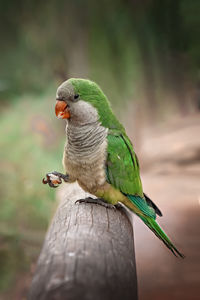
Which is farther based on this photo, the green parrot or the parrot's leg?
the parrot's leg

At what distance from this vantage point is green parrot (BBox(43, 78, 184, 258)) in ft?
4.36

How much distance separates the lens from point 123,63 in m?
4.46

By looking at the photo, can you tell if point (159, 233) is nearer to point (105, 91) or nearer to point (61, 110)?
point (61, 110)

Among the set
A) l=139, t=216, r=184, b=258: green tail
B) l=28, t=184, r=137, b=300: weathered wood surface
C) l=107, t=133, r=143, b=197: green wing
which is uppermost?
l=107, t=133, r=143, b=197: green wing

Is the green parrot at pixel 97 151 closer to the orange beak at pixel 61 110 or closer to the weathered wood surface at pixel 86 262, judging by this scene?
the orange beak at pixel 61 110

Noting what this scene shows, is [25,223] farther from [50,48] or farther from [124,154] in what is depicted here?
[124,154]

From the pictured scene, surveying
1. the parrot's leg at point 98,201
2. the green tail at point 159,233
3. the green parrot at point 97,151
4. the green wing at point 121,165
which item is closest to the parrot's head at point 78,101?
the green parrot at point 97,151

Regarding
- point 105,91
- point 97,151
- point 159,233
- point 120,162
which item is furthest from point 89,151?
point 105,91

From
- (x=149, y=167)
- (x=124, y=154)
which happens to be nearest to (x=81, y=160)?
(x=124, y=154)

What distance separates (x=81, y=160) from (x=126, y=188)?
213 millimetres

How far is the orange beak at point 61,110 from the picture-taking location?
1.32 m

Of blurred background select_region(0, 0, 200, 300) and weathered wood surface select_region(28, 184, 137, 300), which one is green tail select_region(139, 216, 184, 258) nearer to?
weathered wood surface select_region(28, 184, 137, 300)

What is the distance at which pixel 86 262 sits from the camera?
100 cm

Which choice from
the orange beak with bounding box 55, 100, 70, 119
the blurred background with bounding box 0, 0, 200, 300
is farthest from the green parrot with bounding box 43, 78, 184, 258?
the blurred background with bounding box 0, 0, 200, 300
